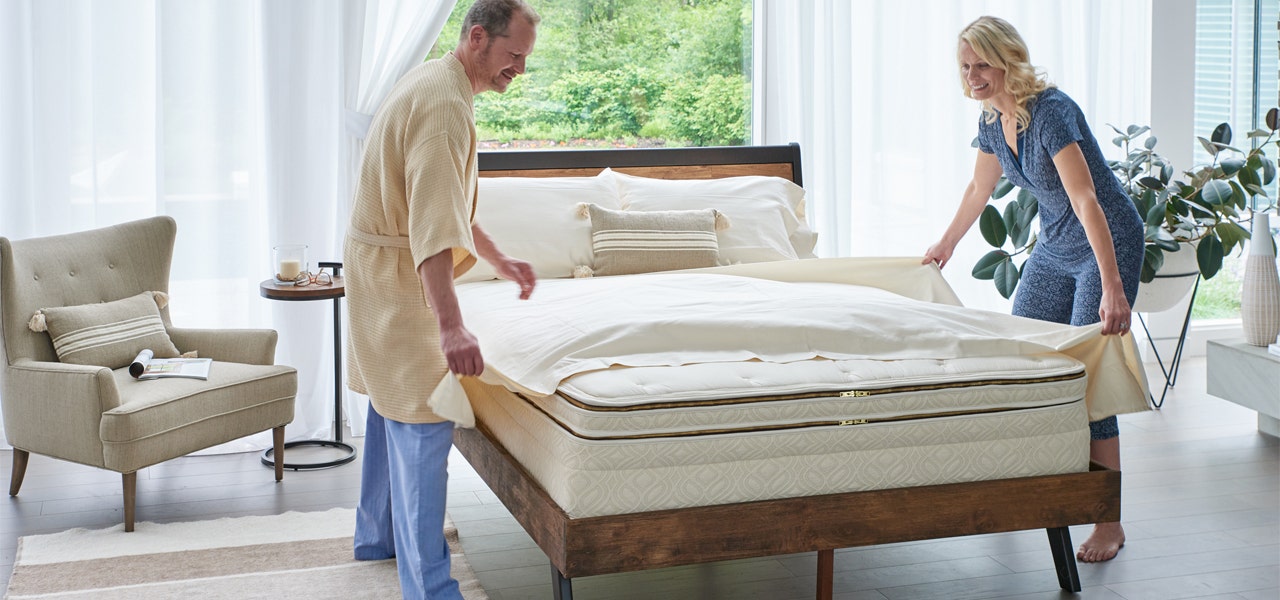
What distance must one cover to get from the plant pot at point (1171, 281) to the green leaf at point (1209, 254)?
5.2 inches

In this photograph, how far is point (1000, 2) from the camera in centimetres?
546

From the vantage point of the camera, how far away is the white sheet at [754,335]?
2463 mm

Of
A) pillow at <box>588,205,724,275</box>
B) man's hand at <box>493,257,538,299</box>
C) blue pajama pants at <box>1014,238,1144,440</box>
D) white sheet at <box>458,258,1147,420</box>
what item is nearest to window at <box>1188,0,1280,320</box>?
blue pajama pants at <box>1014,238,1144,440</box>

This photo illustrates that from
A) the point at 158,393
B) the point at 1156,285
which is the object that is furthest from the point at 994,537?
the point at 158,393

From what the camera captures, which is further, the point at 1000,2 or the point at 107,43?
the point at 1000,2

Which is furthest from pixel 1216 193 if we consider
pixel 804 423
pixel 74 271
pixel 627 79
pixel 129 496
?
pixel 74 271

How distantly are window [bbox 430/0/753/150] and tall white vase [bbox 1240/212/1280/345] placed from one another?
84.3 inches

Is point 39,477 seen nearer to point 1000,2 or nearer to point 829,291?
point 829,291

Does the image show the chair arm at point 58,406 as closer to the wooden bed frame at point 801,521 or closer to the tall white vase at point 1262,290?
the wooden bed frame at point 801,521

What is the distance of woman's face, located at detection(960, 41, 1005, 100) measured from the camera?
2.99 meters

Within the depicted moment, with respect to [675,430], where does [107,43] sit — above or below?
above

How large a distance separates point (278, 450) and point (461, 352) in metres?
1.84

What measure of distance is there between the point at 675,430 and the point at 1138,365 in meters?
1.25

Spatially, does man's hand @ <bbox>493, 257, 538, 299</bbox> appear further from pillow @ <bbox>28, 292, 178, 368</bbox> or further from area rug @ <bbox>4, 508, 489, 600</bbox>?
pillow @ <bbox>28, 292, 178, 368</bbox>
